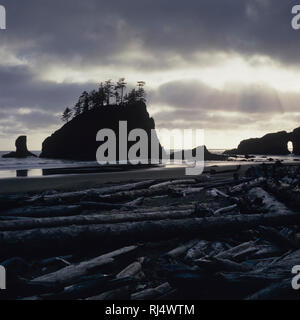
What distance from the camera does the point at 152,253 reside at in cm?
564

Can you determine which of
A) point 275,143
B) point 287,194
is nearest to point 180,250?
point 287,194

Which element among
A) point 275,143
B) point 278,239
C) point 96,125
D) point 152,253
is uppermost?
point 96,125

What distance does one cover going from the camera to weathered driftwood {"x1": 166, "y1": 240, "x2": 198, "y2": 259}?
208 inches

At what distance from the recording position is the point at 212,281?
12.8 feet

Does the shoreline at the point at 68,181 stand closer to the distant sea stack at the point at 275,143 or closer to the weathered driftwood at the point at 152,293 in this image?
the weathered driftwood at the point at 152,293

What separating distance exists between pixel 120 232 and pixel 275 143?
443ft

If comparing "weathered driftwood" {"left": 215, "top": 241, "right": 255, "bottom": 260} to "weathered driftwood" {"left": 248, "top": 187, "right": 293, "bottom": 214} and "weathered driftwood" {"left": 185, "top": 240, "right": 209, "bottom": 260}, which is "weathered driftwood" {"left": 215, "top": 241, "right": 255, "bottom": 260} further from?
"weathered driftwood" {"left": 248, "top": 187, "right": 293, "bottom": 214}

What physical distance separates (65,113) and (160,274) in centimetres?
12177

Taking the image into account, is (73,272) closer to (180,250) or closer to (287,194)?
(180,250)

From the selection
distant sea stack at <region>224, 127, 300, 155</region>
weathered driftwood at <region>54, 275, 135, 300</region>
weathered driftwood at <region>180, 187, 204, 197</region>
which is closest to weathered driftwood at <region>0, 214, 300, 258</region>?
weathered driftwood at <region>54, 275, 135, 300</region>

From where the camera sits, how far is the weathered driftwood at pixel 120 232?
17.6 feet
